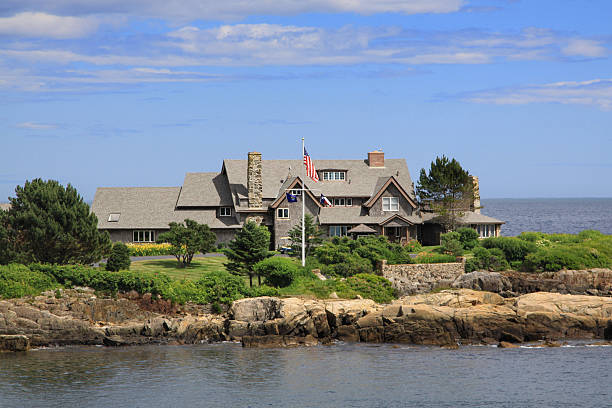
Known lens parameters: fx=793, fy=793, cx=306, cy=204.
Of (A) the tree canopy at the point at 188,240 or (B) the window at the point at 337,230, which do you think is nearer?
(A) the tree canopy at the point at 188,240

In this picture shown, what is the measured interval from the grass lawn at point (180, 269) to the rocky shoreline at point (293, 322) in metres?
8.30

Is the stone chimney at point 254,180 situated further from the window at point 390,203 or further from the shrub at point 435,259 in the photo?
the shrub at point 435,259

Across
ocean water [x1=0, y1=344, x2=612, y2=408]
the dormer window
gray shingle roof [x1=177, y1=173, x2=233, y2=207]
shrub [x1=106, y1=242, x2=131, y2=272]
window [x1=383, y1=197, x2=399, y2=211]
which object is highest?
the dormer window

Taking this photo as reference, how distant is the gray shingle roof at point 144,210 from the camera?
80.7m

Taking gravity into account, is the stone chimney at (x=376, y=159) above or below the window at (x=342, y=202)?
above

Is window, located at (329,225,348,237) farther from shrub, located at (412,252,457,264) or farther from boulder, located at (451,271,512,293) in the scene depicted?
boulder, located at (451,271,512,293)

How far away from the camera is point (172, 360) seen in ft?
146

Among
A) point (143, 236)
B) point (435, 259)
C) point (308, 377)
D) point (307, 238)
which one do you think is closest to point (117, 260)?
point (307, 238)

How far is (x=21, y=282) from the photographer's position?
2009 inches

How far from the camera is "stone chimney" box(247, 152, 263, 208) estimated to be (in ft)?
264

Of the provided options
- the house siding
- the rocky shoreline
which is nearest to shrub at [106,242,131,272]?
the rocky shoreline

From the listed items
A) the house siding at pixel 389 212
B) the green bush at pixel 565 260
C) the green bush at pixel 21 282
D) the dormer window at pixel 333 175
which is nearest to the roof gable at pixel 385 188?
the house siding at pixel 389 212

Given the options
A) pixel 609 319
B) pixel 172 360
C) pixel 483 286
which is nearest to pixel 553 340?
pixel 609 319

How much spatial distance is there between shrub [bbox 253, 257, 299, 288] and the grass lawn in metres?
3.31
